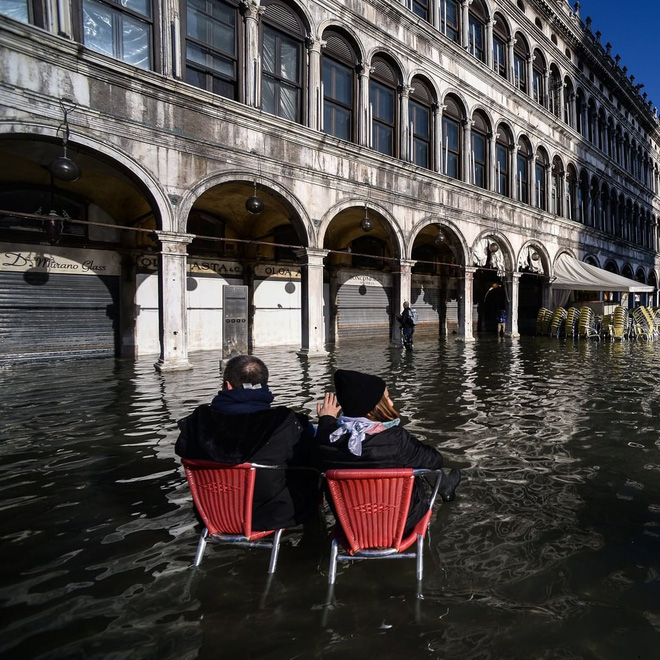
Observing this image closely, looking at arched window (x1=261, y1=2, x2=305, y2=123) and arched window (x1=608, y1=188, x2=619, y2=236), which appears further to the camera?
arched window (x1=608, y1=188, x2=619, y2=236)

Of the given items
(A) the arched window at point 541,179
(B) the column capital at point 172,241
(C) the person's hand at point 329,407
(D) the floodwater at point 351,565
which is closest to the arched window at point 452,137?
(A) the arched window at point 541,179

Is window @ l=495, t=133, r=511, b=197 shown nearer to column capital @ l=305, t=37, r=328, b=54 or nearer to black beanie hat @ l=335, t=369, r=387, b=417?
column capital @ l=305, t=37, r=328, b=54

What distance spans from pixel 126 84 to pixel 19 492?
8305 mm

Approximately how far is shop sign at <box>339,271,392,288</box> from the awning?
8.44m

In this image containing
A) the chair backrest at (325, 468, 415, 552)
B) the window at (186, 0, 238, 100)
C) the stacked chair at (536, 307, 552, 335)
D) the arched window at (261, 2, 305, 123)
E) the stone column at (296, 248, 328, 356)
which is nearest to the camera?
the chair backrest at (325, 468, 415, 552)

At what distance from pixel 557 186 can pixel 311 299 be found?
17.0 metres

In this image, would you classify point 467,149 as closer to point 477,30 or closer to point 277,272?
point 477,30

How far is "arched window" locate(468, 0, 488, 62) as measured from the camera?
17.0 m

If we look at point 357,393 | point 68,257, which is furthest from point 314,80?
point 357,393

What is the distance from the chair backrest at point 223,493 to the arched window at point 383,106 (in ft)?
43.6

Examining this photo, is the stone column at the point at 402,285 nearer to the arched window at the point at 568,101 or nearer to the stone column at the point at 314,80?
the stone column at the point at 314,80

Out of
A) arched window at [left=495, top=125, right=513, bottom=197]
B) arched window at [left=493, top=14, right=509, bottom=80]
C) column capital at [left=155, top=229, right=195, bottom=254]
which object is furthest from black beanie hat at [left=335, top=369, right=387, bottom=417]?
arched window at [left=493, top=14, right=509, bottom=80]

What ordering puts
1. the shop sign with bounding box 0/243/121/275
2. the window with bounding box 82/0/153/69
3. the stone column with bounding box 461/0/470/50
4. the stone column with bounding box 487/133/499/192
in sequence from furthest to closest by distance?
the stone column with bounding box 487/133/499/192 → the stone column with bounding box 461/0/470/50 → the shop sign with bounding box 0/243/121/275 → the window with bounding box 82/0/153/69

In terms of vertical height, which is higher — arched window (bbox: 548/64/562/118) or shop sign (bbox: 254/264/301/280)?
arched window (bbox: 548/64/562/118)
